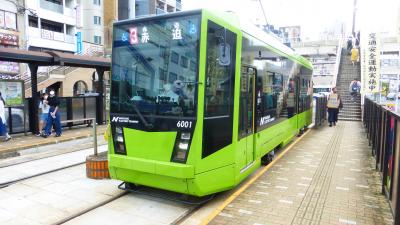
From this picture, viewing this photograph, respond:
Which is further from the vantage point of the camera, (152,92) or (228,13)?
(228,13)

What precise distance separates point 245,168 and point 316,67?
111 ft

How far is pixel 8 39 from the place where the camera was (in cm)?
2755

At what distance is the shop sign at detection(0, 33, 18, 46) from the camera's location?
2692 centimetres

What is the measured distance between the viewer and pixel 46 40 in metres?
32.0

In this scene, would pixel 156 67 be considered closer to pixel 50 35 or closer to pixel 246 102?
pixel 246 102

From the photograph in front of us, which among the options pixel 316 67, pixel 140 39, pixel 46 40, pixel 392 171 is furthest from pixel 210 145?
pixel 316 67

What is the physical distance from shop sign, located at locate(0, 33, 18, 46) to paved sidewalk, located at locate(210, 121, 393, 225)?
26285mm

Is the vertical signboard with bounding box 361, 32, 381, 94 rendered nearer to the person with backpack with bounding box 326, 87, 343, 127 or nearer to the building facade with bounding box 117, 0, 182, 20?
the person with backpack with bounding box 326, 87, 343, 127

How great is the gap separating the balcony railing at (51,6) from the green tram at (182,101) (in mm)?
31590

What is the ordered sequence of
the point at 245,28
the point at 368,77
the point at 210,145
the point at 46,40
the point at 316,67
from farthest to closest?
the point at 316,67, the point at 46,40, the point at 368,77, the point at 245,28, the point at 210,145

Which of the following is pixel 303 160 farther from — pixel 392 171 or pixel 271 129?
pixel 392 171

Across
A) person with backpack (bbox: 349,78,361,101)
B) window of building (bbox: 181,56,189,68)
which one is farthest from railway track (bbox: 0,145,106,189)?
person with backpack (bbox: 349,78,361,101)

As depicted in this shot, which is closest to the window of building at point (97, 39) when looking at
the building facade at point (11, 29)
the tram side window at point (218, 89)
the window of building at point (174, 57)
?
the building facade at point (11, 29)

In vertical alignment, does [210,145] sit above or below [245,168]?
above
